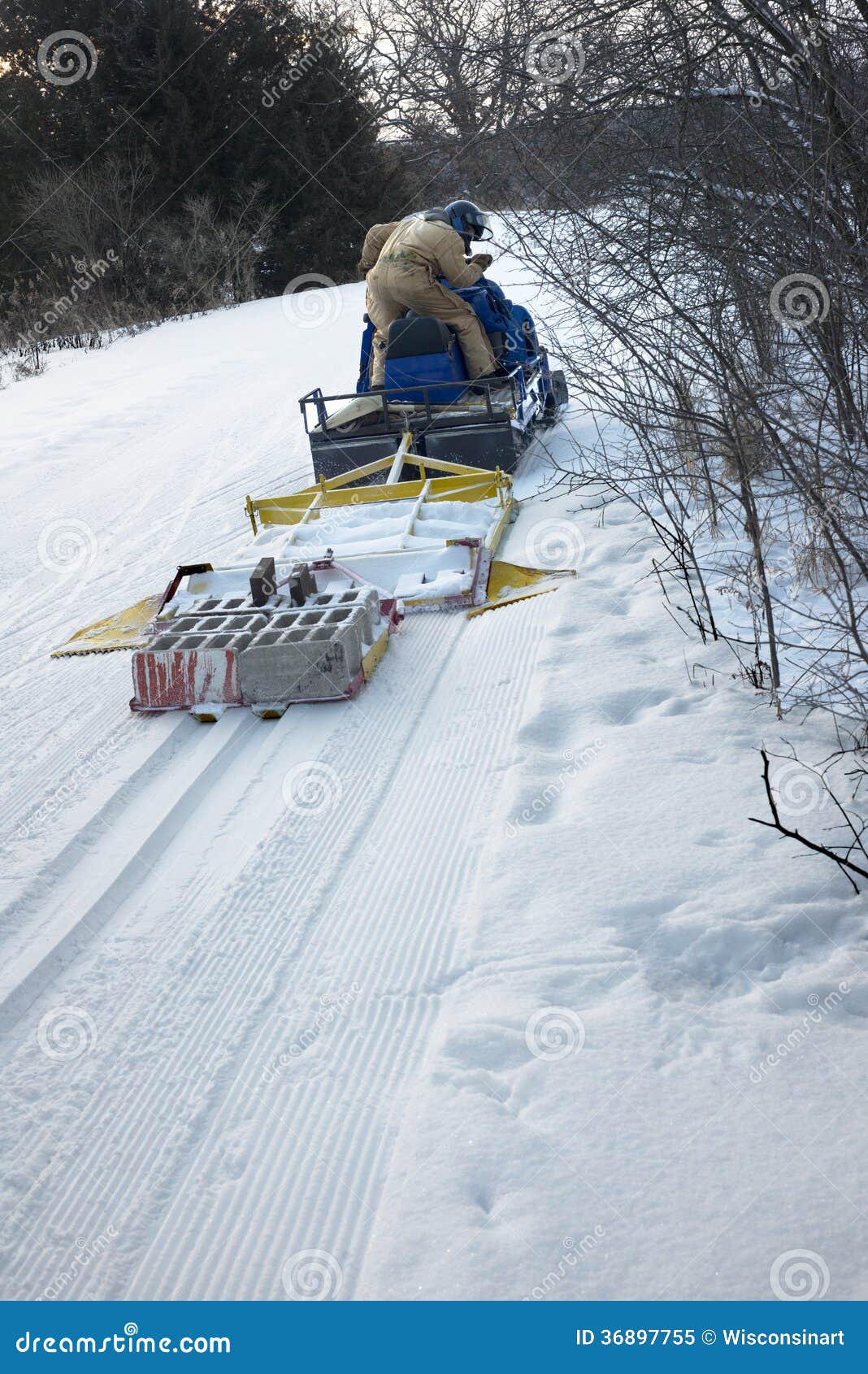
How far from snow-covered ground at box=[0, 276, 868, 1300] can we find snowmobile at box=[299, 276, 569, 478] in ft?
11.0

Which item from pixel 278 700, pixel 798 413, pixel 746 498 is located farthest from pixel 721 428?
pixel 278 700

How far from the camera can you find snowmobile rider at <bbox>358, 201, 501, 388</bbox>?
912 cm

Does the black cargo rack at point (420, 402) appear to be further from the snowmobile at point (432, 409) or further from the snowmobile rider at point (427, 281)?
the snowmobile rider at point (427, 281)

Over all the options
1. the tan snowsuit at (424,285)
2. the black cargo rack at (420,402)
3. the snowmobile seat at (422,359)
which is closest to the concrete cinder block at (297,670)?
the black cargo rack at (420,402)

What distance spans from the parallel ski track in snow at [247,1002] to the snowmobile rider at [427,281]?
17.1 ft

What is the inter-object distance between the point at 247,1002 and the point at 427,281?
7.36m

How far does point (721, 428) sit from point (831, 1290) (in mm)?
2571

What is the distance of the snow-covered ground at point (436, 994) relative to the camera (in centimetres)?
237

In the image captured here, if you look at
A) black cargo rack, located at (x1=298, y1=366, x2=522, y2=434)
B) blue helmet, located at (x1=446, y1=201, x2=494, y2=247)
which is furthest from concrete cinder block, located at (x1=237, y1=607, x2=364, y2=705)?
blue helmet, located at (x1=446, y1=201, x2=494, y2=247)

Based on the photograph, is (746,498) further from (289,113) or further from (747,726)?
(289,113)

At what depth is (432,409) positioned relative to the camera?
29.3 ft

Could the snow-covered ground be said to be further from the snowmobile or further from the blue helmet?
the blue helmet

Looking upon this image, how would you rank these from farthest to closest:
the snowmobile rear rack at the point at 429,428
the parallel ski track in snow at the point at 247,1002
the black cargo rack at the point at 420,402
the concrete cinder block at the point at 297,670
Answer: the snowmobile rear rack at the point at 429,428
the black cargo rack at the point at 420,402
the concrete cinder block at the point at 297,670
the parallel ski track in snow at the point at 247,1002

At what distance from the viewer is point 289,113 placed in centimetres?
2858
